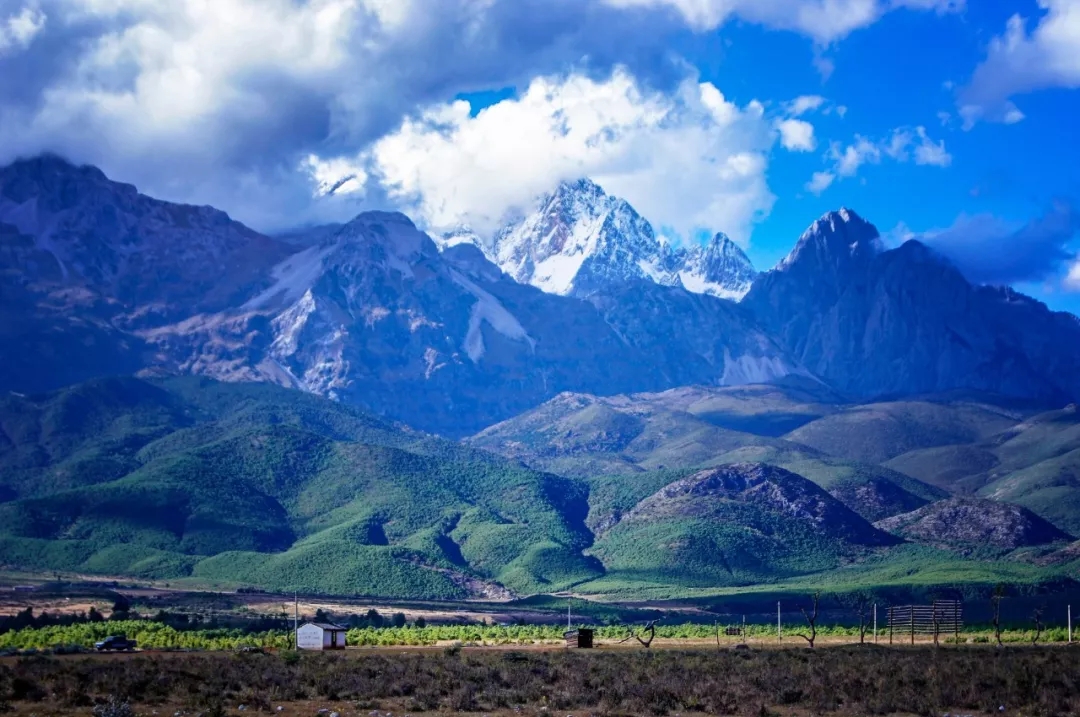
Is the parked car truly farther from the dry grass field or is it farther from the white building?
the white building

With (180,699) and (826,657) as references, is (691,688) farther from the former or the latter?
(180,699)

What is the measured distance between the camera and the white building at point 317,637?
380 feet

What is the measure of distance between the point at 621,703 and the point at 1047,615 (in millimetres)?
142805

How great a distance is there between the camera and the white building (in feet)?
380

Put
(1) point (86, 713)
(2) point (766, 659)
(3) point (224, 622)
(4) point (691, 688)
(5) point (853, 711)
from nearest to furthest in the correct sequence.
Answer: (1) point (86, 713), (5) point (853, 711), (4) point (691, 688), (2) point (766, 659), (3) point (224, 622)

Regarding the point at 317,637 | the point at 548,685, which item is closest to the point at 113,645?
the point at 317,637

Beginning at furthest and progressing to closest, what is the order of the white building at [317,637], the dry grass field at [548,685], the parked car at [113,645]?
the white building at [317,637] < the parked car at [113,645] < the dry grass field at [548,685]

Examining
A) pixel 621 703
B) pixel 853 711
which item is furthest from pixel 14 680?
pixel 853 711

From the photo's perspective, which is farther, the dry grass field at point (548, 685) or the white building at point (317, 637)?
the white building at point (317, 637)

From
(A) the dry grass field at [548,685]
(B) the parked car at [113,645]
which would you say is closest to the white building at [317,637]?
(B) the parked car at [113,645]

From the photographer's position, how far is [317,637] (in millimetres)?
116062

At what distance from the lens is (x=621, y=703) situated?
75938 millimetres

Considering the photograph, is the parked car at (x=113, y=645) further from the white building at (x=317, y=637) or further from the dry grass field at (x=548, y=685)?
the white building at (x=317, y=637)

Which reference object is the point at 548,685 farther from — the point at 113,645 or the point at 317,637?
the point at 113,645
